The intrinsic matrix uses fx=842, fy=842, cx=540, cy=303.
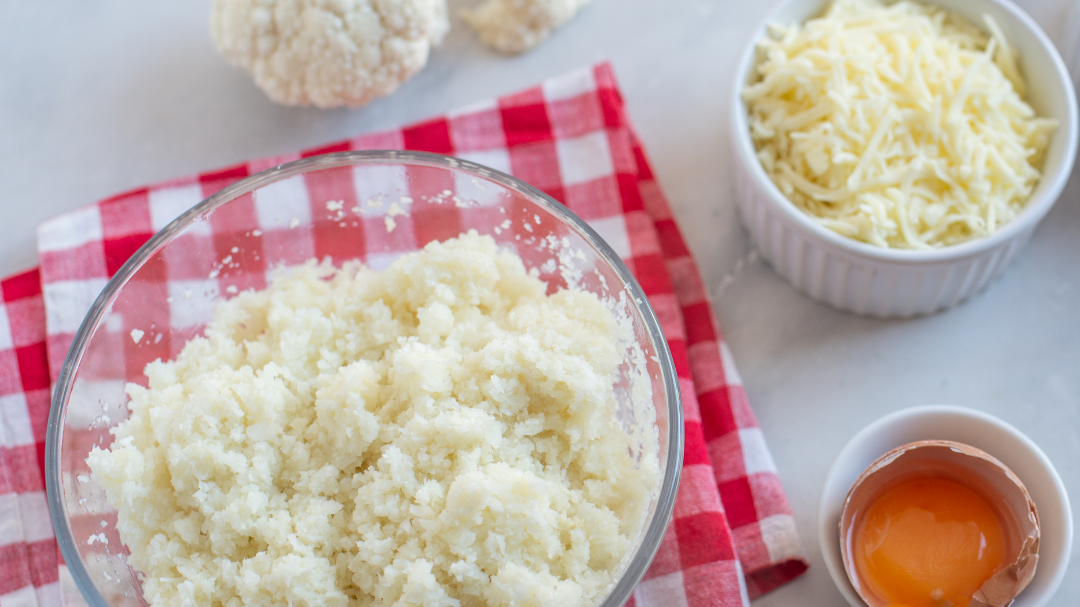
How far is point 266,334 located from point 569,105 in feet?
3.10

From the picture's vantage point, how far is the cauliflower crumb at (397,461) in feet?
4.29

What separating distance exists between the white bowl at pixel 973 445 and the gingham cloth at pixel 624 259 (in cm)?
15

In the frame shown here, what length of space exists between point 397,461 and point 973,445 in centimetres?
114

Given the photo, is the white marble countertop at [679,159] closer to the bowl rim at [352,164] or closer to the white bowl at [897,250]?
the white bowl at [897,250]

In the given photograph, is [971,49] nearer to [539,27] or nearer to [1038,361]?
[1038,361]

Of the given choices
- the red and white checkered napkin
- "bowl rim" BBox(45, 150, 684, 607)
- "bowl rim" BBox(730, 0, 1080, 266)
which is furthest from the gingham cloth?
"bowl rim" BBox(730, 0, 1080, 266)

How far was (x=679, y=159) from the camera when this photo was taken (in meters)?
2.17

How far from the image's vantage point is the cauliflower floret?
197 centimetres

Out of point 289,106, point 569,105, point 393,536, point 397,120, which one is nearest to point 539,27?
point 569,105

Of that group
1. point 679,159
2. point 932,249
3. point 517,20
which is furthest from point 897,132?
point 517,20

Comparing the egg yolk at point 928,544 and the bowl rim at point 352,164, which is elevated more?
the bowl rim at point 352,164

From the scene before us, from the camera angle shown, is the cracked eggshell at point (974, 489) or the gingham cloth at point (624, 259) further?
the gingham cloth at point (624, 259)

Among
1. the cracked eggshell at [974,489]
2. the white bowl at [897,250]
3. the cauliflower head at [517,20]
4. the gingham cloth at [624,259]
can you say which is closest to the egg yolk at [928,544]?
the cracked eggshell at [974,489]

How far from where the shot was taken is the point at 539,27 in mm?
2230
